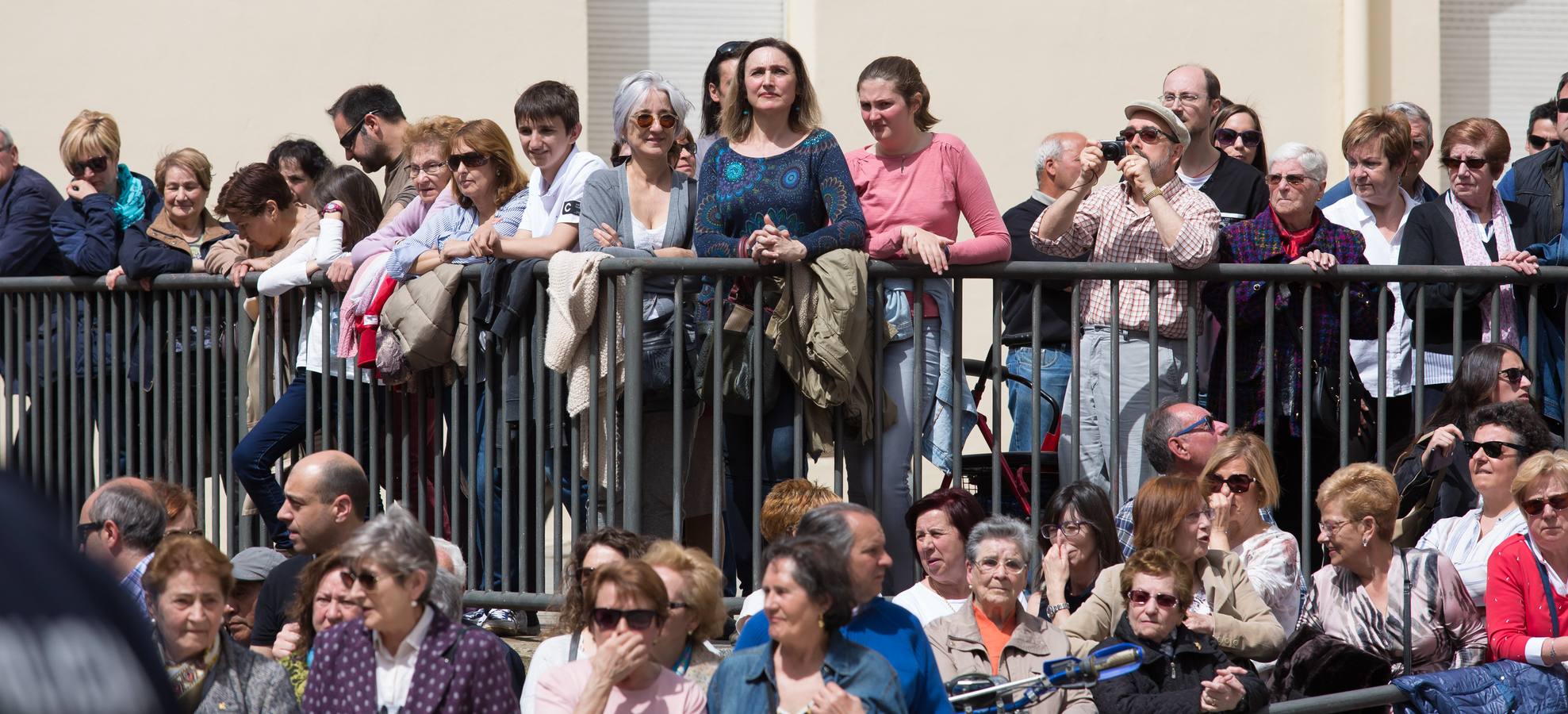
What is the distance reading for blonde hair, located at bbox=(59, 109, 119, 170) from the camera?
8.32m

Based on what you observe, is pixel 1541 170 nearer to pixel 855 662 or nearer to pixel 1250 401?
pixel 1250 401

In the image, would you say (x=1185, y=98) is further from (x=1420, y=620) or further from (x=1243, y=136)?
(x=1420, y=620)

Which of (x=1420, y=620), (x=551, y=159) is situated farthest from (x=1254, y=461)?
(x=551, y=159)

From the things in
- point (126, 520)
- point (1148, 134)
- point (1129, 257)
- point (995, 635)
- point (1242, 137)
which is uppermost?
point (1242, 137)

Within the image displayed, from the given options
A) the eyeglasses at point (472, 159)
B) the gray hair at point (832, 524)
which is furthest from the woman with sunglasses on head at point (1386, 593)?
the eyeglasses at point (472, 159)

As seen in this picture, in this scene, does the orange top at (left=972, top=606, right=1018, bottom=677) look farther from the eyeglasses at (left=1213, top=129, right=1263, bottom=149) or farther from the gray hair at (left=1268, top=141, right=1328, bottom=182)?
the eyeglasses at (left=1213, top=129, right=1263, bottom=149)

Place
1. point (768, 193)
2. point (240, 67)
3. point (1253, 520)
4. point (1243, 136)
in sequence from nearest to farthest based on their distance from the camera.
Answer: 1. point (1253, 520)
2. point (768, 193)
3. point (1243, 136)
4. point (240, 67)

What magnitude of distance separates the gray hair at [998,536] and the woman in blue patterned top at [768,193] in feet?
3.04

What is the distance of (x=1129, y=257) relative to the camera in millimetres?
6816

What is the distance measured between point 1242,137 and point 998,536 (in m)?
3.37

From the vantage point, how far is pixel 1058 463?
22.5ft

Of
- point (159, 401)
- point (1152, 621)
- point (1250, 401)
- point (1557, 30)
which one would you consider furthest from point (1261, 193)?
point (1557, 30)

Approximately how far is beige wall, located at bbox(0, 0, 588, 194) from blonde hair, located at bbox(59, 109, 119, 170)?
2723mm

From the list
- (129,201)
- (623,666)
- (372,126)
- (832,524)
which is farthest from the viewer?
(372,126)
